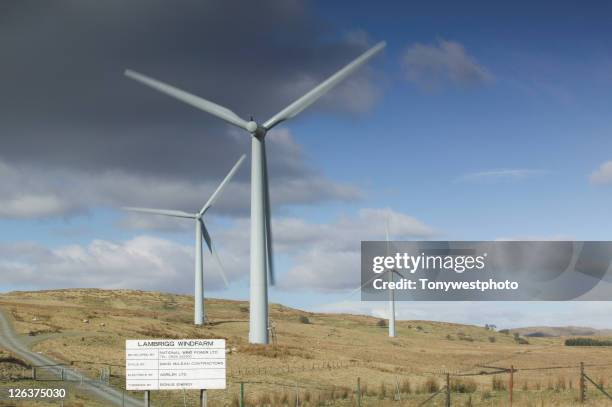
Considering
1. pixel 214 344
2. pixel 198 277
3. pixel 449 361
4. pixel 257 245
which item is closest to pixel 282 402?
pixel 214 344

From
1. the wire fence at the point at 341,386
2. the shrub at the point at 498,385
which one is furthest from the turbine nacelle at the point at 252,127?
the shrub at the point at 498,385

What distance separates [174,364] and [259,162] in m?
36.6

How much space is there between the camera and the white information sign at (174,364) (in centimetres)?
3772

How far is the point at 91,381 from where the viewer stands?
56.9 meters

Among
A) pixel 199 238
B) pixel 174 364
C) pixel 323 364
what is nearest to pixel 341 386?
pixel 323 364

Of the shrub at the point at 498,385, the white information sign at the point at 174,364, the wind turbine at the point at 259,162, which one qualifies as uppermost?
the wind turbine at the point at 259,162

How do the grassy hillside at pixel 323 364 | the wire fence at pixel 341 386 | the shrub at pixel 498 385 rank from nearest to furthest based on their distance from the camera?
the wire fence at pixel 341 386, the grassy hillside at pixel 323 364, the shrub at pixel 498 385

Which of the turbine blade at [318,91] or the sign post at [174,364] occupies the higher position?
the turbine blade at [318,91]

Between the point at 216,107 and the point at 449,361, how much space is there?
144 feet

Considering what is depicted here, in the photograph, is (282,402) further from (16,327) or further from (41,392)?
(16,327)

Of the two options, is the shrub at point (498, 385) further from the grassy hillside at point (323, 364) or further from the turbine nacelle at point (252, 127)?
the turbine nacelle at point (252, 127)

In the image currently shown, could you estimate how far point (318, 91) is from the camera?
7206cm

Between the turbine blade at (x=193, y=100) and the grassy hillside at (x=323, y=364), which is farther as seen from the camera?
the turbine blade at (x=193, y=100)

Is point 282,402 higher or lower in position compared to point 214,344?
lower
